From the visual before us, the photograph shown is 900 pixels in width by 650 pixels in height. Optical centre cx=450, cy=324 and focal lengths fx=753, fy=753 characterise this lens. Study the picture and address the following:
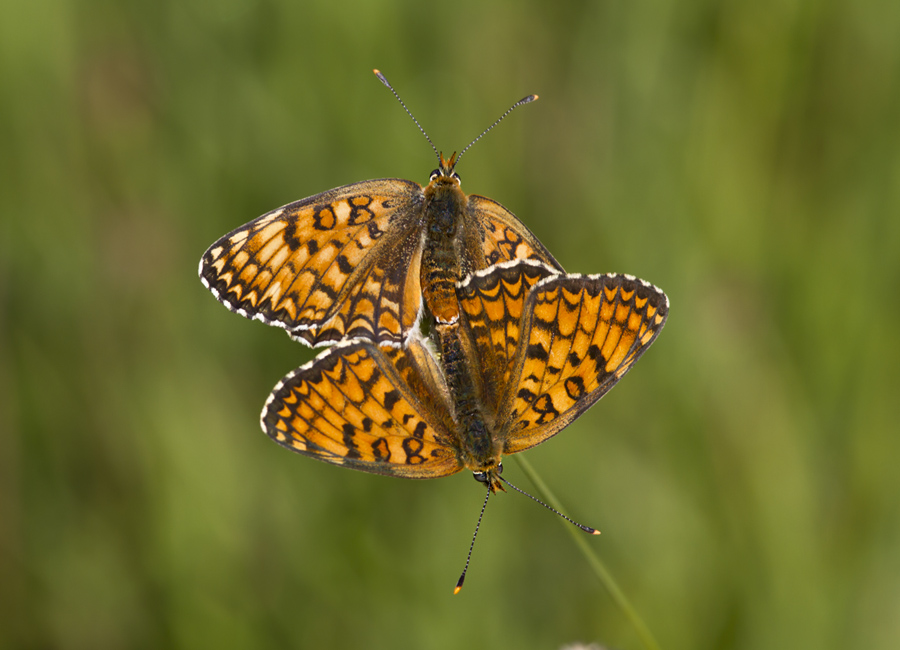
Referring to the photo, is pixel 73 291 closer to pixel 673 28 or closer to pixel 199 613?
pixel 199 613

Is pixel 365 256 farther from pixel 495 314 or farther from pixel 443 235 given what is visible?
pixel 495 314

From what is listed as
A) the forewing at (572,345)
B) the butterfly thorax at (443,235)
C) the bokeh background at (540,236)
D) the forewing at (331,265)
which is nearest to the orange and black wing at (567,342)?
the forewing at (572,345)

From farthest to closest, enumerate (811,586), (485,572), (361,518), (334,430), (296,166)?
(296,166) → (361,518) → (485,572) → (811,586) → (334,430)

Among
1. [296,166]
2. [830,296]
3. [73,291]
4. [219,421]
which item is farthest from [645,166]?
[73,291]

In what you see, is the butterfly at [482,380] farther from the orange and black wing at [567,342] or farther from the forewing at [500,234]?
the forewing at [500,234]

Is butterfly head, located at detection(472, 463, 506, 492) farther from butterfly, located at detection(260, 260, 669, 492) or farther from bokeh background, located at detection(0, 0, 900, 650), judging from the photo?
bokeh background, located at detection(0, 0, 900, 650)

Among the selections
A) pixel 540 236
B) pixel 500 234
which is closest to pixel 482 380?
pixel 500 234
